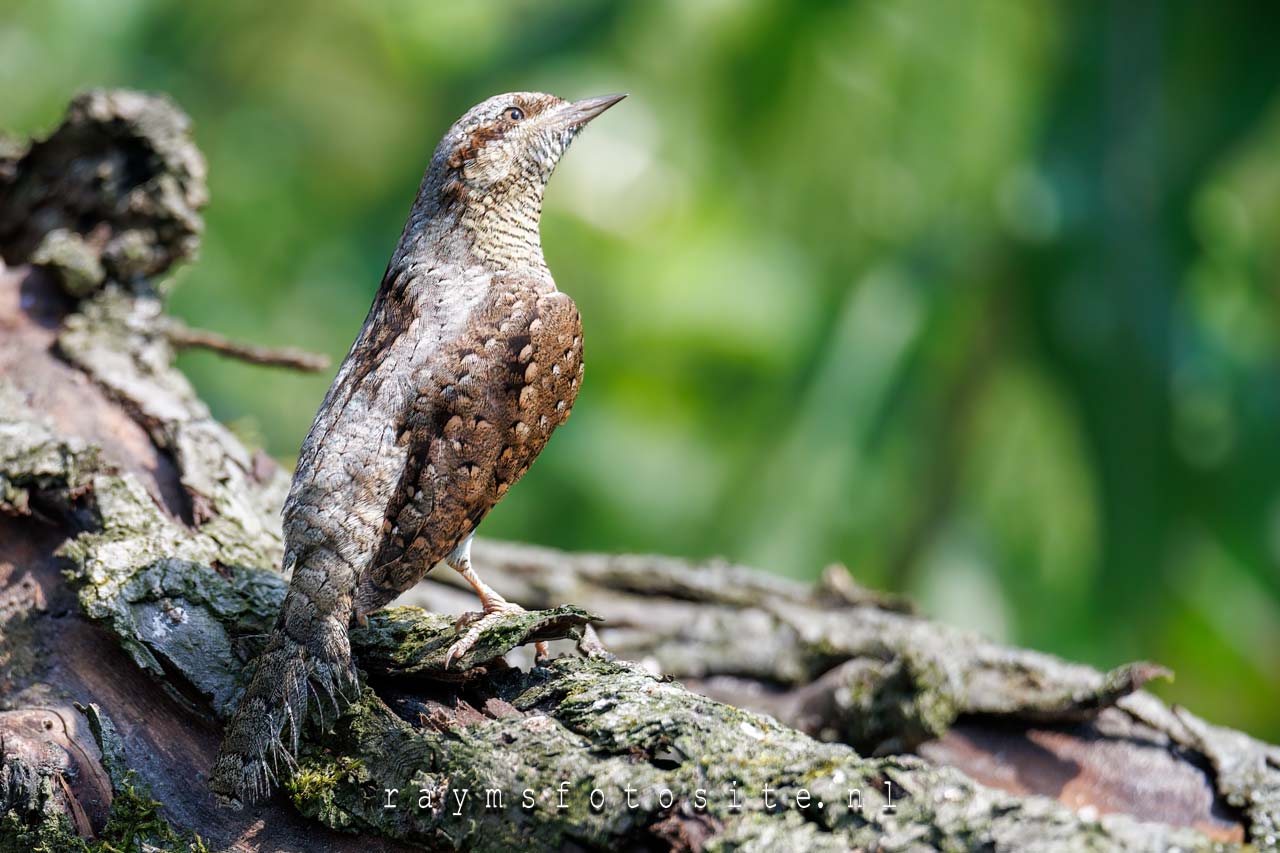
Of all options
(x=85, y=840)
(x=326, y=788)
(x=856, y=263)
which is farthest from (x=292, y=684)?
(x=856, y=263)

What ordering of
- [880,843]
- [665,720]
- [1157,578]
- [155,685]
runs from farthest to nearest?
1. [1157,578]
2. [155,685]
3. [665,720]
4. [880,843]

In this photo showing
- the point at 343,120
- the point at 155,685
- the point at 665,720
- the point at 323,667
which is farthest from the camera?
the point at 343,120

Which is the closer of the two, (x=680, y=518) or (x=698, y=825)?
(x=698, y=825)

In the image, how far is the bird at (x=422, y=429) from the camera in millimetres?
2268

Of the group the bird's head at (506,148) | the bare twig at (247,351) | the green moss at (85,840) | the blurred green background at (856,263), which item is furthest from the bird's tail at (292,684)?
the blurred green background at (856,263)

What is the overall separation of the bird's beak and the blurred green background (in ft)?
13.1

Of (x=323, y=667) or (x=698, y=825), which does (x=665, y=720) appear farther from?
(x=323, y=667)

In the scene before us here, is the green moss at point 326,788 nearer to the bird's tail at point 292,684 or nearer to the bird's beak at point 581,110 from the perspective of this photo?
the bird's tail at point 292,684

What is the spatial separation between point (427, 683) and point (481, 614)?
33 cm

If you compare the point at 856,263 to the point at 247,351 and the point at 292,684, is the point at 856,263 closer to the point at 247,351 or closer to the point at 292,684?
the point at 247,351

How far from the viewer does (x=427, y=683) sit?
241cm

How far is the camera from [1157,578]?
24.7ft

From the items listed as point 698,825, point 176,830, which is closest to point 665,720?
point 698,825

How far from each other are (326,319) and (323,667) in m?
6.00
